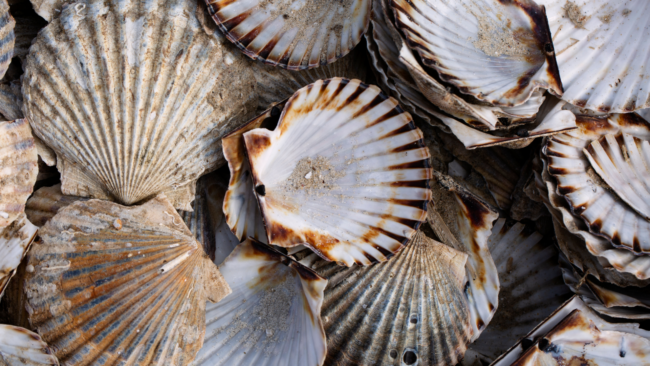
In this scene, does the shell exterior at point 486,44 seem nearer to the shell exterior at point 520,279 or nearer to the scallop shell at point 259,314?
the shell exterior at point 520,279

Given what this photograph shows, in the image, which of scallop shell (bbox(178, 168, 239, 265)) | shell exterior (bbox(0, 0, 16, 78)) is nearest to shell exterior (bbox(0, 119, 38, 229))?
shell exterior (bbox(0, 0, 16, 78))

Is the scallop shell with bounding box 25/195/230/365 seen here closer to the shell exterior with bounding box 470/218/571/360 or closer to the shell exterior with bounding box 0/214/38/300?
the shell exterior with bounding box 0/214/38/300

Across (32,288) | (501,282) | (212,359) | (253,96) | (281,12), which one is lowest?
(501,282)

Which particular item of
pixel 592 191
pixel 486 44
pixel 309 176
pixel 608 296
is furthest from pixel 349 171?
pixel 608 296

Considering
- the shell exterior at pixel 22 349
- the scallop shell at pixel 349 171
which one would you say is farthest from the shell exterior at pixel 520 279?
the shell exterior at pixel 22 349

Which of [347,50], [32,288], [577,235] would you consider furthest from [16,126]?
[577,235]

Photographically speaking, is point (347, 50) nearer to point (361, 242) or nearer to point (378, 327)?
point (361, 242)

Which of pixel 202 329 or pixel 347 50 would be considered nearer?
pixel 202 329
